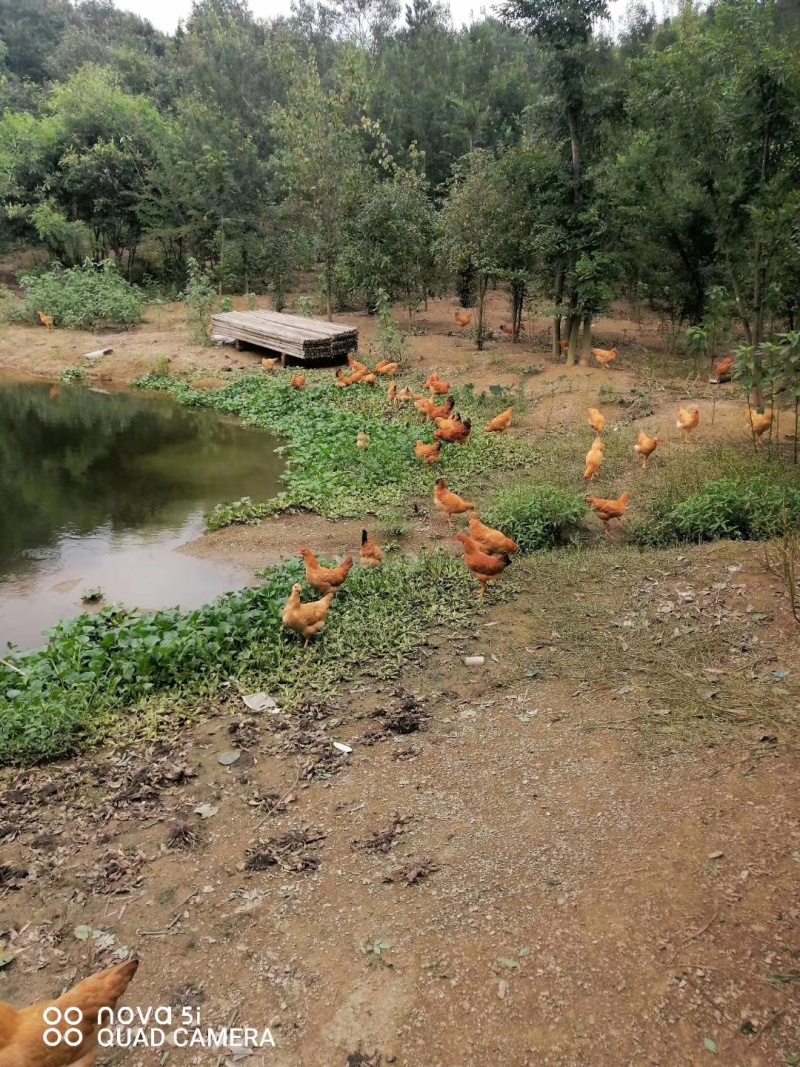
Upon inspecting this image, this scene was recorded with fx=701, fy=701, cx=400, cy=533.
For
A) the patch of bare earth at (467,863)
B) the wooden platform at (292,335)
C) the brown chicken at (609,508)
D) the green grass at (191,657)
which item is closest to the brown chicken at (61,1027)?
the patch of bare earth at (467,863)

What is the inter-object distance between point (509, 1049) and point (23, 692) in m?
4.27

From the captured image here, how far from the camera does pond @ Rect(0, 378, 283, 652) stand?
7707mm

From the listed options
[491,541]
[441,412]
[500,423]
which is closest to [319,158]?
[441,412]

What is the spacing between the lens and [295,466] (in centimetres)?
1150

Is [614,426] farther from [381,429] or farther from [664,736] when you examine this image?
[664,736]

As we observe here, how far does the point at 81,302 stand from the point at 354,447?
14.8 m

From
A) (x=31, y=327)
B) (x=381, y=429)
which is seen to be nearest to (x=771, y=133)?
(x=381, y=429)

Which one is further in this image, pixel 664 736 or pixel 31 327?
pixel 31 327

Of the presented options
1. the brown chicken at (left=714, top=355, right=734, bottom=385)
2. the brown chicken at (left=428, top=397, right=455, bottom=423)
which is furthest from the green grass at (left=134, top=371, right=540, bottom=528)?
the brown chicken at (left=714, top=355, right=734, bottom=385)

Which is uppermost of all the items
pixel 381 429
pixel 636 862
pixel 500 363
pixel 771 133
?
pixel 771 133

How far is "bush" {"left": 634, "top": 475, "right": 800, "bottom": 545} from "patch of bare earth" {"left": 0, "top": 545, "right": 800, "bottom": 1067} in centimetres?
174

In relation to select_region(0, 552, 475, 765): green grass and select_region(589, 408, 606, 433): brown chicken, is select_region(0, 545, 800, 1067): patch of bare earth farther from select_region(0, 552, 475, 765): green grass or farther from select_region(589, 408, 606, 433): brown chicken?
select_region(589, 408, 606, 433): brown chicken

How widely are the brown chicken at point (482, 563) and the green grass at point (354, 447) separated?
251cm

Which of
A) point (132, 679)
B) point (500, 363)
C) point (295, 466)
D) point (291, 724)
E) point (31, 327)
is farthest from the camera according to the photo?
point (31, 327)
